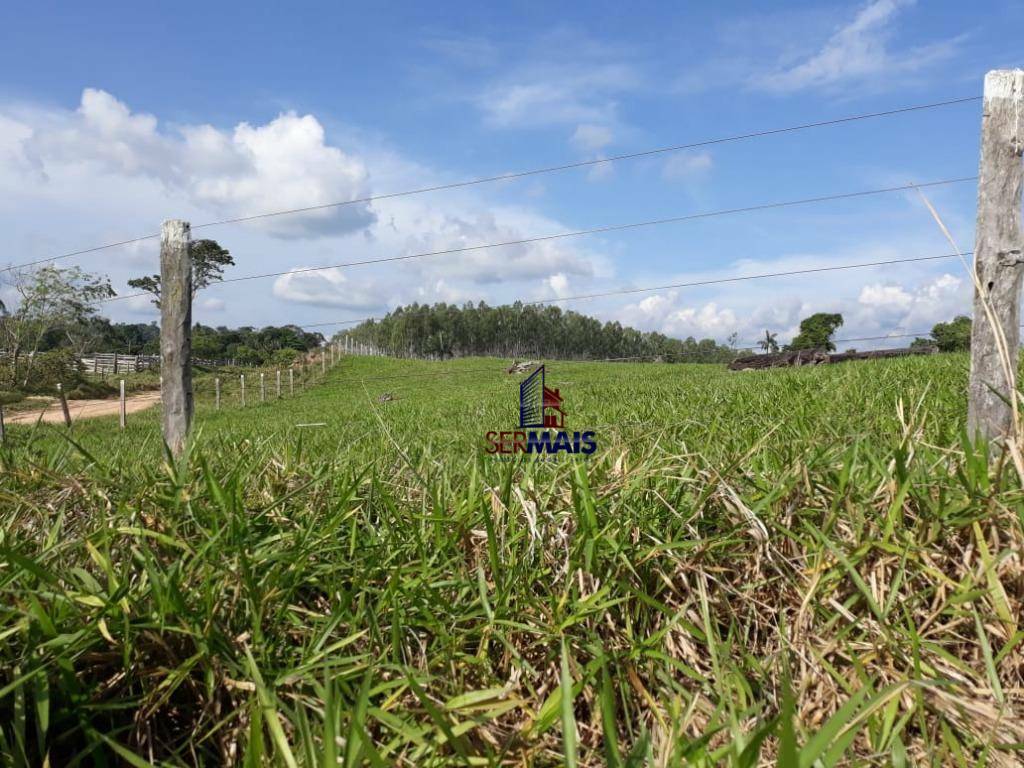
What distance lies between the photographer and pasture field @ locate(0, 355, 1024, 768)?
144cm

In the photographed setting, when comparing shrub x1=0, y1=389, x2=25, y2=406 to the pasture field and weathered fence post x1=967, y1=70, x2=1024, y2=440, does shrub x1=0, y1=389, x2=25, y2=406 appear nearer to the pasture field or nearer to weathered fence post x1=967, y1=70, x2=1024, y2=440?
the pasture field

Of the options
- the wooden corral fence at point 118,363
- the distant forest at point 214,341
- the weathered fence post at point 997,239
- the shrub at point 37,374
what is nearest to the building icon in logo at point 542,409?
the weathered fence post at point 997,239

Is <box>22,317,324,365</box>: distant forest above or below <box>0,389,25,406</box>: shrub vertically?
above

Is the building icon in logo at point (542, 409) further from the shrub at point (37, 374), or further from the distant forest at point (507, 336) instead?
the distant forest at point (507, 336)

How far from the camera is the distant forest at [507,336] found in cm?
8462

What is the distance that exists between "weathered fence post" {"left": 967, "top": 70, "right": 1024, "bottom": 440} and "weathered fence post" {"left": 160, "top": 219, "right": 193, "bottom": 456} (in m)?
5.82

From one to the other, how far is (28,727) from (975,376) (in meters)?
4.24

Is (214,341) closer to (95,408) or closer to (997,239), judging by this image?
(95,408)

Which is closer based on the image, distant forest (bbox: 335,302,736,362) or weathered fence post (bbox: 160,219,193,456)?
weathered fence post (bbox: 160,219,193,456)

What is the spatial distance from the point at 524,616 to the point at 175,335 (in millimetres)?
5031

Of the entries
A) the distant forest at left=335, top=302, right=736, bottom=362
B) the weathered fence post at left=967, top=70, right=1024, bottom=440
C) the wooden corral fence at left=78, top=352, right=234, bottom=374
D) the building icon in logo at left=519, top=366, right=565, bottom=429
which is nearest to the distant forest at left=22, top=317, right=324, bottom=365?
the wooden corral fence at left=78, top=352, right=234, bottom=374

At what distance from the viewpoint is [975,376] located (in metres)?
3.46

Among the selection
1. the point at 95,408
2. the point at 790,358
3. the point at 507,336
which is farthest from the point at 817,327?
the point at 95,408

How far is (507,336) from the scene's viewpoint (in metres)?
88.8
